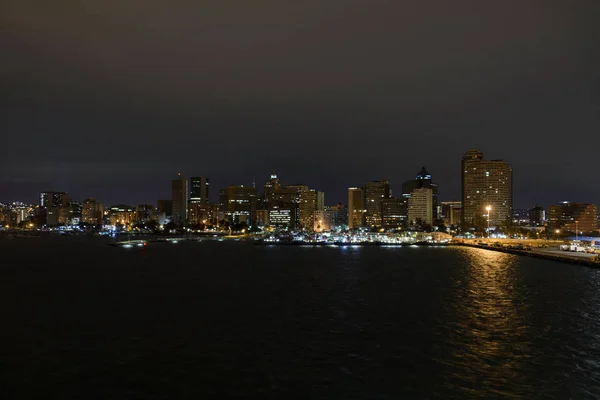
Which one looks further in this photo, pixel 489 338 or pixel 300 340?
pixel 489 338

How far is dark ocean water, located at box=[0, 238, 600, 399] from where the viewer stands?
15.9m

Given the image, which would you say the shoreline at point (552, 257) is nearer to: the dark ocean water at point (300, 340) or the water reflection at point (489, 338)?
the dark ocean water at point (300, 340)

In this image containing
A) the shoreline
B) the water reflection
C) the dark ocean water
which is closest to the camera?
the dark ocean water

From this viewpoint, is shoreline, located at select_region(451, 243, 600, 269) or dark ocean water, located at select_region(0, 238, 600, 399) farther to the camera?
shoreline, located at select_region(451, 243, 600, 269)

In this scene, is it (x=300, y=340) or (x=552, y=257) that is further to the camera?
(x=552, y=257)

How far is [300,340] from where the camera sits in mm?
21875

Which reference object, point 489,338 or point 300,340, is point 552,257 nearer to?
point 489,338

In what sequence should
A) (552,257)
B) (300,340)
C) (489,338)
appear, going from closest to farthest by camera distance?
(300,340) → (489,338) → (552,257)

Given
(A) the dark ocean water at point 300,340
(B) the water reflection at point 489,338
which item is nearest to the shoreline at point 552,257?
(A) the dark ocean water at point 300,340

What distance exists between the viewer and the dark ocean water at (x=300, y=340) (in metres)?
15.9

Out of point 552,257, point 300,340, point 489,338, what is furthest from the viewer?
point 552,257

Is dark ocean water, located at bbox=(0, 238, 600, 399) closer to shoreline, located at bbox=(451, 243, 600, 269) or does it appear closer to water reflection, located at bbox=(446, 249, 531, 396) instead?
water reflection, located at bbox=(446, 249, 531, 396)

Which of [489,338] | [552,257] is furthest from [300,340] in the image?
[552,257]

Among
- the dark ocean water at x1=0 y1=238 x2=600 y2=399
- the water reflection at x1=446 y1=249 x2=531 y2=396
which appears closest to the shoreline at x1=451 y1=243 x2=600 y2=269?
the dark ocean water at x1=0 y1=238 x2=600 y2=399
